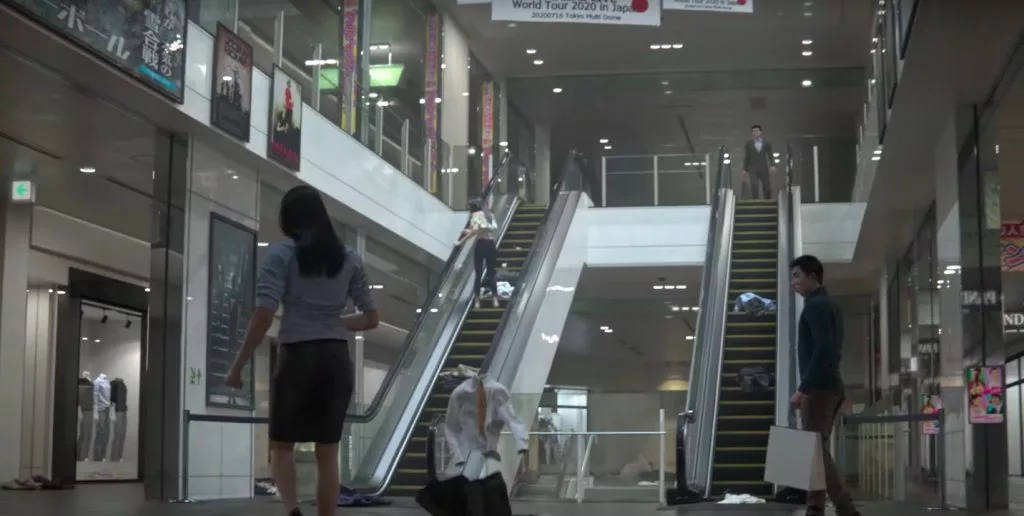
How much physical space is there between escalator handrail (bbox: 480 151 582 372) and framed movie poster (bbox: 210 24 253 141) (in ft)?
11.7

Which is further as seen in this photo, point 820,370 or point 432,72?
point 432,72

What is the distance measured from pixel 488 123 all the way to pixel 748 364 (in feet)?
40.6

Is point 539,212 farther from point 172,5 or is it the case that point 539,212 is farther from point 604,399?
point 172,5

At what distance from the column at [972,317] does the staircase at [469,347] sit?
15.1ft

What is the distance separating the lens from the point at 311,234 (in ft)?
17.3

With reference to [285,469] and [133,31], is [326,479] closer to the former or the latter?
[285,469]

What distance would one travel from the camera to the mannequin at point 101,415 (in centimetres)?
2205

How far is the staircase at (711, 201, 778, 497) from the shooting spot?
569 inches

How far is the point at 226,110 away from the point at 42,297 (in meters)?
7.69

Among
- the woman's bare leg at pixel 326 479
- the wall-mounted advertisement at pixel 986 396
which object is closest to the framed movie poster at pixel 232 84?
the wall-mounted advertisement at pixel 986 396

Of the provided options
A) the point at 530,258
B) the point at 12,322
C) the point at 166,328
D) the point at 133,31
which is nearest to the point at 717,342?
the point at 530,258

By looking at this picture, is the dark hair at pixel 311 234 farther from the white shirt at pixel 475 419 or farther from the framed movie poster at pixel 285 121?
the framed movie poster at pixel 285 121

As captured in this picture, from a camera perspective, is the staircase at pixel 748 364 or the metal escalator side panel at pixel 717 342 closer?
the metal escalator side panel at pixel 717 342

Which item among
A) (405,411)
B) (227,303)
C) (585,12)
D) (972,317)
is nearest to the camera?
(972,317)
